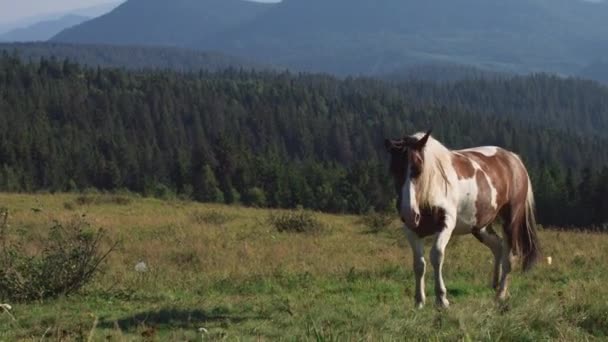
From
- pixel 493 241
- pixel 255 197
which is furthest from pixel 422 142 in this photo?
pixel 255 197

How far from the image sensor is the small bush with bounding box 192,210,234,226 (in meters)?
24.1

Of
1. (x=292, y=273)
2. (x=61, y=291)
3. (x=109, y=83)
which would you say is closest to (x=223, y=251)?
(x=292, y=273)

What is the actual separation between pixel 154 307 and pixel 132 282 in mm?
2418

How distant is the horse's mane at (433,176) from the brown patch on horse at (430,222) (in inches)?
4.2

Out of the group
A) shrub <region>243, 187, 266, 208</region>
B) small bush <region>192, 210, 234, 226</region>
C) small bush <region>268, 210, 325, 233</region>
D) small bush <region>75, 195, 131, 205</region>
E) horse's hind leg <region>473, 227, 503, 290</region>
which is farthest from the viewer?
shrub <region>243, 187, 266, 208</region>

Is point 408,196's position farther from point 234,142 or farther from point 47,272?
point 234,142

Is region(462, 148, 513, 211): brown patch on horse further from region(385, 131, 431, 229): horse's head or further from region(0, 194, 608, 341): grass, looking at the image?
region(385, 131, 431, 229): horse's head

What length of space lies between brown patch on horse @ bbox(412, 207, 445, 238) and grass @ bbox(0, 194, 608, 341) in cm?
92

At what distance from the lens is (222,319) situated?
8242 millimetres

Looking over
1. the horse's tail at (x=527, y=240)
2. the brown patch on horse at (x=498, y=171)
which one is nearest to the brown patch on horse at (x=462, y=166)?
the brown patch on horse at (x=498, y=171)

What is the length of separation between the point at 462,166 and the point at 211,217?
16828 mm

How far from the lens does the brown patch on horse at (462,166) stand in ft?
28.7

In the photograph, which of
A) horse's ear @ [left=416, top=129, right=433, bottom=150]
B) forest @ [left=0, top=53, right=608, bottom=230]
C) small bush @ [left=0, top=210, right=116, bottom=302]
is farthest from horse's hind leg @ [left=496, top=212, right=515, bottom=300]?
forest @ [left=0, top=53, right=608, bottom=230]

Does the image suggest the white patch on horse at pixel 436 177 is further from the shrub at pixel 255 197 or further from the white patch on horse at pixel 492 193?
the shrub at pixel 255 197
